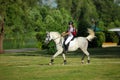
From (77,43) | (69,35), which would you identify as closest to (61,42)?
(69,35)

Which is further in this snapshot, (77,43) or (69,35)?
(77,43)

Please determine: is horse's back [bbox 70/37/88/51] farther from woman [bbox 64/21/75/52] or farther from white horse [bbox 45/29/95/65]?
woman [bbox 64/21/75/52]

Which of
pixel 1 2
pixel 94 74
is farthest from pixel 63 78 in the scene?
pixel 1 2

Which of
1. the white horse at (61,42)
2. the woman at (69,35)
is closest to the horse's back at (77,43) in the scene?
the white horse at (61,42)

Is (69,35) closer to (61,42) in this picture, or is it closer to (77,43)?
(61,42)

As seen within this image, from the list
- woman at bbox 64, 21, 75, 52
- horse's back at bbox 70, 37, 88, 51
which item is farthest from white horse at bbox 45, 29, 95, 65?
woman at bbox 64, 21, 75, 52

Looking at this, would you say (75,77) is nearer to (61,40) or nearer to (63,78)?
(63,78)

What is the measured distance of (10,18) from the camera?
41.3 m

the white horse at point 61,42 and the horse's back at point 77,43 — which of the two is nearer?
the white horse at point 61,42

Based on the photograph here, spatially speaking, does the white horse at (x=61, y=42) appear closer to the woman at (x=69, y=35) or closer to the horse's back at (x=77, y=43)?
the horse's back at (x=77, y=43)

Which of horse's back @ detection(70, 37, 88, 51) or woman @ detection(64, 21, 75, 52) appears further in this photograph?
horse's back @ detection(70, 37, 88, 51)

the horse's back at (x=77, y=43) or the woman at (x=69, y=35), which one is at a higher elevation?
the woman at (x=69, y=35)

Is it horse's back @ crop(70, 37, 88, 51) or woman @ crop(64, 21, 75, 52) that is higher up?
woman @ crop(64, 21, 75, 52)

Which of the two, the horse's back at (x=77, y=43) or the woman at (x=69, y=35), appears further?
the horse's back at (x=77, y=43)
